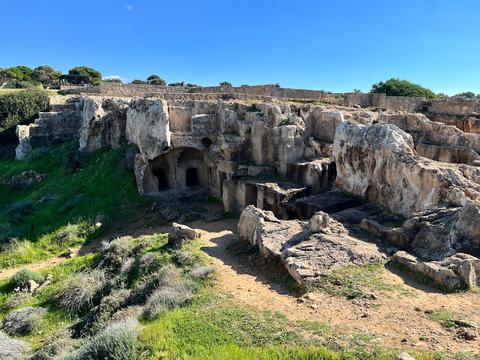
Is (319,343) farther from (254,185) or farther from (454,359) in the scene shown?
(254,185)

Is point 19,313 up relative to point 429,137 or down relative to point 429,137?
down

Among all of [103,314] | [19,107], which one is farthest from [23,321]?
[19,107]

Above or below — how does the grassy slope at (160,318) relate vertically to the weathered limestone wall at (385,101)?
below

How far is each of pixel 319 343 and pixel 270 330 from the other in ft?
3.29

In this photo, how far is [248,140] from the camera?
19547 mm

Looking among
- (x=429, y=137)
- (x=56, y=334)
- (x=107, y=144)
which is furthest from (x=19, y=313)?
(x=429, y=137)

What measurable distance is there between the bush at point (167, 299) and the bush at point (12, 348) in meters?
3.45

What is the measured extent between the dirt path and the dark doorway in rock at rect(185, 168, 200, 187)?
40.2 ft

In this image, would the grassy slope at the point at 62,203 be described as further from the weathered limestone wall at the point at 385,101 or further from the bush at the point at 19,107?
the weathered limestone wall at the point at 385,101

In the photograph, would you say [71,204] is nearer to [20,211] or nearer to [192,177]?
[20,211]

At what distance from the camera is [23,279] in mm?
14062

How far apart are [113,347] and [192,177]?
50.4 feet

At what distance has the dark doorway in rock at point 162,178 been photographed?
22.0 metres

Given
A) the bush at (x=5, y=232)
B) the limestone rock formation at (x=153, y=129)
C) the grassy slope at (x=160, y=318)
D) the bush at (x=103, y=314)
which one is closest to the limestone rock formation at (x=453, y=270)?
the grassy slope at (x=160, y=318)
